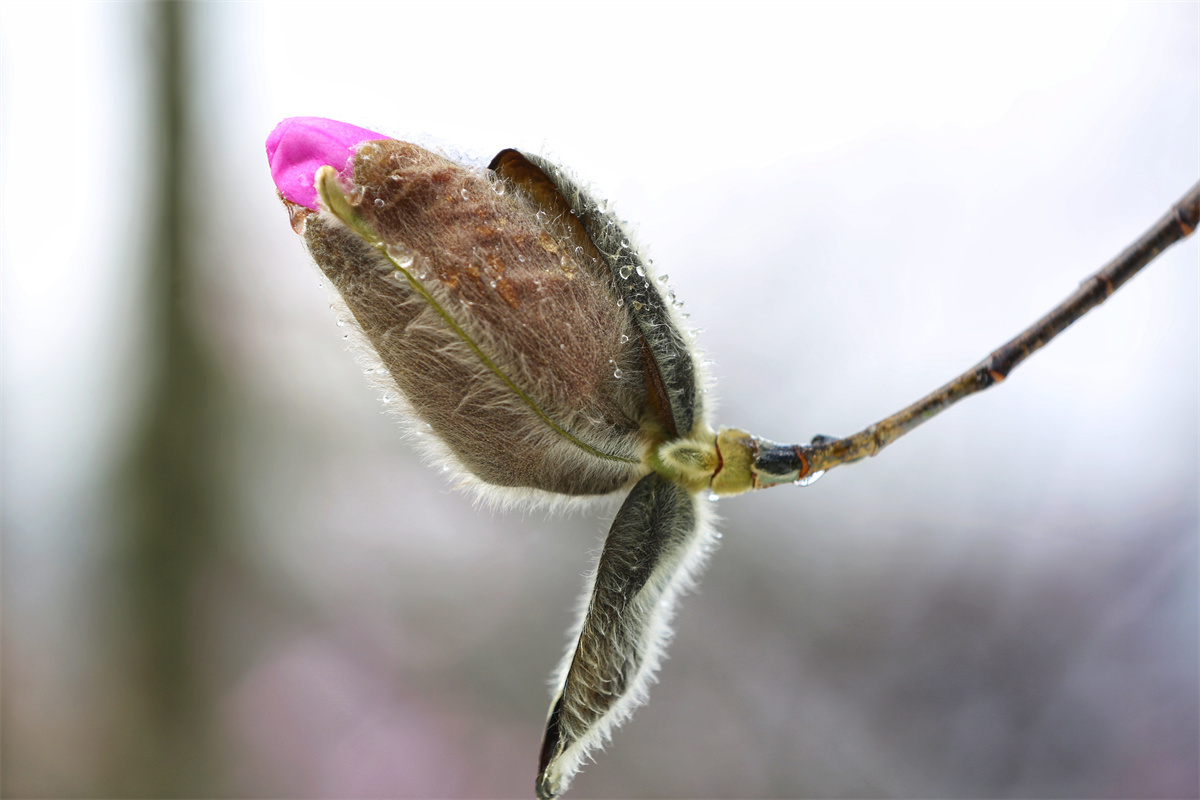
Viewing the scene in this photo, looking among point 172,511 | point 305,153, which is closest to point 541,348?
point 305,153

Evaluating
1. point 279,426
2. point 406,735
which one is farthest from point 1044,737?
point 279,426

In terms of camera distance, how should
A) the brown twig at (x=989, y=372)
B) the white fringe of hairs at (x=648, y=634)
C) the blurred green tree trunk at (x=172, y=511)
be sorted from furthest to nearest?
the blurred green tree trunk at (x=172, y=511) < the white fringe of hairs at (x=648, y=634) < the brown twig at (x=989, y=372)

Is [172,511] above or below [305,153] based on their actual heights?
below

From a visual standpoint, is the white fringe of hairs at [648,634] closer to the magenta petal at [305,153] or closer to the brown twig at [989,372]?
the brown twig at [989,372]

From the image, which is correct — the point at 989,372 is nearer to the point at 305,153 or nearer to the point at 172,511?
the point at 305,153

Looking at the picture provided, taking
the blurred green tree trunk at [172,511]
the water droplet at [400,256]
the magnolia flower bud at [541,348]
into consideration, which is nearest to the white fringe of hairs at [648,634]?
the magnolia flower bud at [541,348]

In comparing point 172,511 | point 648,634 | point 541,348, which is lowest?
point 172,511
